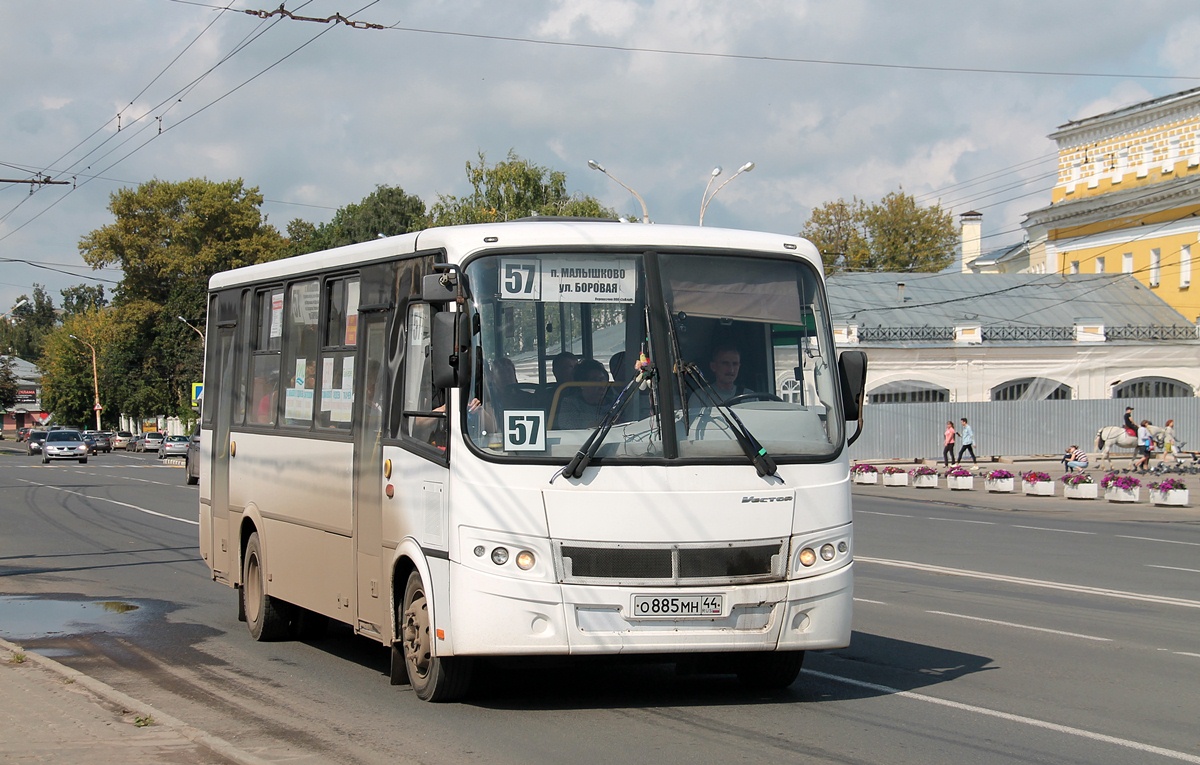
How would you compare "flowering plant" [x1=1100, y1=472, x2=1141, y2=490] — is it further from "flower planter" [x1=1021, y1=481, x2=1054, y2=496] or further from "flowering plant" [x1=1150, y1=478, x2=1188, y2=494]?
"flower planter" [x1=1021, y1=481, x2=1054, y2=496]

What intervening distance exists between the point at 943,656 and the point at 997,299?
163 ft

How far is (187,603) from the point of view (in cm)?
1370

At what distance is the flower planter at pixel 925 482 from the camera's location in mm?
37625

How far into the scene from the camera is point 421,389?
8336 millimetres

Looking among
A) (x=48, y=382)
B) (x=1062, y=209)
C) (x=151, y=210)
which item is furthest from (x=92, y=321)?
(x=1062, y=209)

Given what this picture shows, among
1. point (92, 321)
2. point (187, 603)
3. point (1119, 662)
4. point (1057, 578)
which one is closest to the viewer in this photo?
point (1119, 662)

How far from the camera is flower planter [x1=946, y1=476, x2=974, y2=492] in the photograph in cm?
3669

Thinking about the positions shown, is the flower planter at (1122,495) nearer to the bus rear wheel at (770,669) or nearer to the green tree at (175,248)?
the bus rear wheel at (770,669)

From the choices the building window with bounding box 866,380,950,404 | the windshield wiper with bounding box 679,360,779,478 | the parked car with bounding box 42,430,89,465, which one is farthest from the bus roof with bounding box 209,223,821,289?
the parked car with bounding box 42,430,89,465

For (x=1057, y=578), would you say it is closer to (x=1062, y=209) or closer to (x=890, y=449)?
(x=890, y=449)

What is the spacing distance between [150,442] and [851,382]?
8490 cm

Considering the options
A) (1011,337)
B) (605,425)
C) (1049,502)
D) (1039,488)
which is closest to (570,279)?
(605,425)

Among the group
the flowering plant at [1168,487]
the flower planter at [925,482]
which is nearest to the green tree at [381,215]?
the flower planter at [925,482]

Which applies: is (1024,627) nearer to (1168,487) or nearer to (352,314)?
(352,314)
